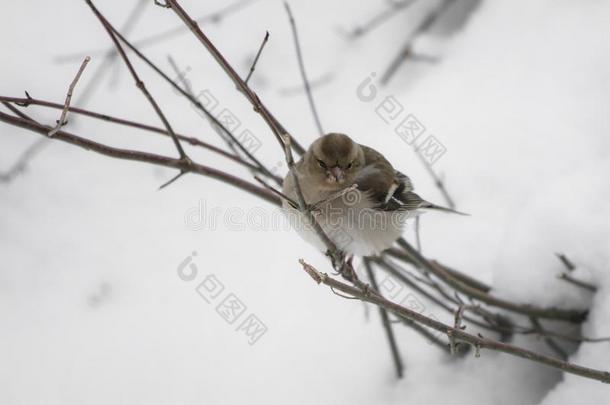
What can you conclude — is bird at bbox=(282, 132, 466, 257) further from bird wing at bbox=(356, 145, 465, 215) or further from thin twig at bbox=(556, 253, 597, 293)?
thin twig at bbox=(556, 253, 597, 293)

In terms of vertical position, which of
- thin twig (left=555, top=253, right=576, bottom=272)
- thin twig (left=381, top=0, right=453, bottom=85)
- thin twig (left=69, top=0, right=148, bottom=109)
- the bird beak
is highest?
thin twig (left=69, top=0, right=148, bottom=109)

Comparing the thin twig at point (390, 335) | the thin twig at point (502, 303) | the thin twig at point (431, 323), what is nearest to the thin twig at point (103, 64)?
the thin twig at point (390, 335)

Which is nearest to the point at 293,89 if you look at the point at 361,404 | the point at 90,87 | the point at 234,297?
the point at 90,87

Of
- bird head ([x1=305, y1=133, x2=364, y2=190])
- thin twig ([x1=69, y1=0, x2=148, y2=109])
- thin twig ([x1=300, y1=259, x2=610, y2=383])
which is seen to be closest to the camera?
thin twig ([x1=300, y1=259, x2=610, y2=383])

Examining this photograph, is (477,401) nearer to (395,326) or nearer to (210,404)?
(395,326)

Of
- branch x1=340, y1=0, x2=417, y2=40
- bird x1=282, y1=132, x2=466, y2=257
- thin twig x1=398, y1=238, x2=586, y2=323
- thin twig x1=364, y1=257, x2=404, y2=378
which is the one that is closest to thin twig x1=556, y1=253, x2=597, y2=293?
thin twig x1=398, y1=238, x2=586, y2=323

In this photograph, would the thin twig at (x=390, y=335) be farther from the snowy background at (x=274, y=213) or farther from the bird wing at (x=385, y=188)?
the bird wing at (x=385, y=188)

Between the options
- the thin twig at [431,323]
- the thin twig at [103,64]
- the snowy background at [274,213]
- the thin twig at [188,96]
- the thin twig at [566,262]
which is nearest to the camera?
the thin twig at [431,323]
